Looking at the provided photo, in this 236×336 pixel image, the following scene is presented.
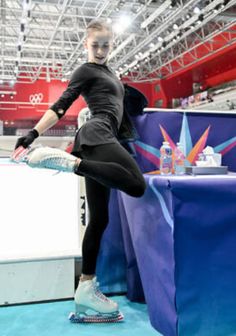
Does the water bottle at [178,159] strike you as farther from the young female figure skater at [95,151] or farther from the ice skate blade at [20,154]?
the ice skate blade at [20,154]

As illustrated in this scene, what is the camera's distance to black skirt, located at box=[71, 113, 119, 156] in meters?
1.43

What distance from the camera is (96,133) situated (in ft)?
4.72

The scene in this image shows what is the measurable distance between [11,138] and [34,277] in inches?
57.7

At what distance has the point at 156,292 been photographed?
4.73 feet

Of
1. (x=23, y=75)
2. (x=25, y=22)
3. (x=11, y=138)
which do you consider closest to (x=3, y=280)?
(x=11, y=138)

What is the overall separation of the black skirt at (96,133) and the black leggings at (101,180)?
0.07 feet

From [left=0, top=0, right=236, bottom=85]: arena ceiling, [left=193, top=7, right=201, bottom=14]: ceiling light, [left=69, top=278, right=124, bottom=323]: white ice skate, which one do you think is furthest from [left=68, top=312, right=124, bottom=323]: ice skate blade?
[left=193, top=7, right=201, bottom=14]: ceiling light

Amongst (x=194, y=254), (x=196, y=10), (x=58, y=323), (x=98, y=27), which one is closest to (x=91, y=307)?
(x=58, y=323)


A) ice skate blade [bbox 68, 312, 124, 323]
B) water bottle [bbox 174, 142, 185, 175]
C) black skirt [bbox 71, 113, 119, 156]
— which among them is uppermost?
black skirt [bbox 71, 113, 119, 156]

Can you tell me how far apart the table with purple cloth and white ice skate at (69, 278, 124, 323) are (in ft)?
0.70

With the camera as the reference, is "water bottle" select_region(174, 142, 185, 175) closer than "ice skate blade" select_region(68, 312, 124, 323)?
No

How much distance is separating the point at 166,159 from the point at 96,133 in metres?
0.51

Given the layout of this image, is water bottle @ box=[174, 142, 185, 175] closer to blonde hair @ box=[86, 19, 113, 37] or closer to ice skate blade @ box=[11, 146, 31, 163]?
blonde hair @ box=[86, 19, 113, 37]

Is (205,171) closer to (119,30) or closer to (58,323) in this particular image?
(58,323)
